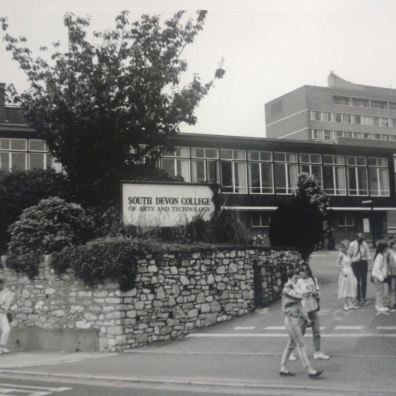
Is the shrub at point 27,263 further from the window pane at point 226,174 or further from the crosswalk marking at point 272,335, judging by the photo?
the window pane at point 226,174

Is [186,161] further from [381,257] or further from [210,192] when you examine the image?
[381,257]

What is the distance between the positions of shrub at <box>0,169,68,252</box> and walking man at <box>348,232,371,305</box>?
9371 millimetres

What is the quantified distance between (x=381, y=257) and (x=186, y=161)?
88.3 ft

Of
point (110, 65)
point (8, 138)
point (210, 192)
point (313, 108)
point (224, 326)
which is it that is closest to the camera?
point (224, 326)

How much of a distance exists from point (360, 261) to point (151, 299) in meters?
5.58

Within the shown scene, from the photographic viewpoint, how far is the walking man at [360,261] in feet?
52.5

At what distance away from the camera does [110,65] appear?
21.8 m

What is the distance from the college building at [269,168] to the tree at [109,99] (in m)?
14.4

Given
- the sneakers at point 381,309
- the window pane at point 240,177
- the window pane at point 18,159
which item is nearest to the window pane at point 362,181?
the window pane at point 240,177

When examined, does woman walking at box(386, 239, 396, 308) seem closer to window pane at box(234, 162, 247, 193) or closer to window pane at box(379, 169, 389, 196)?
window pane at box(234, 162, 247, 193)

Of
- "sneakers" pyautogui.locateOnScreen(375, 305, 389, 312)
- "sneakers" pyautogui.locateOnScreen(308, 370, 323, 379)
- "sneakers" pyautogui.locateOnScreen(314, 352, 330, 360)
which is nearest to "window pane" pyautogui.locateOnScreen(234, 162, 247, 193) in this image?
"sneakers" pyautogui.locateOnScreen(375, 305, 389, 312)

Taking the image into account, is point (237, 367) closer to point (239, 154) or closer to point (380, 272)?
point (380, 272)

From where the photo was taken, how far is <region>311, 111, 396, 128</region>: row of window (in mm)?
78938

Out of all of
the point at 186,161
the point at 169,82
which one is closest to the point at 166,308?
the point at 169,82
